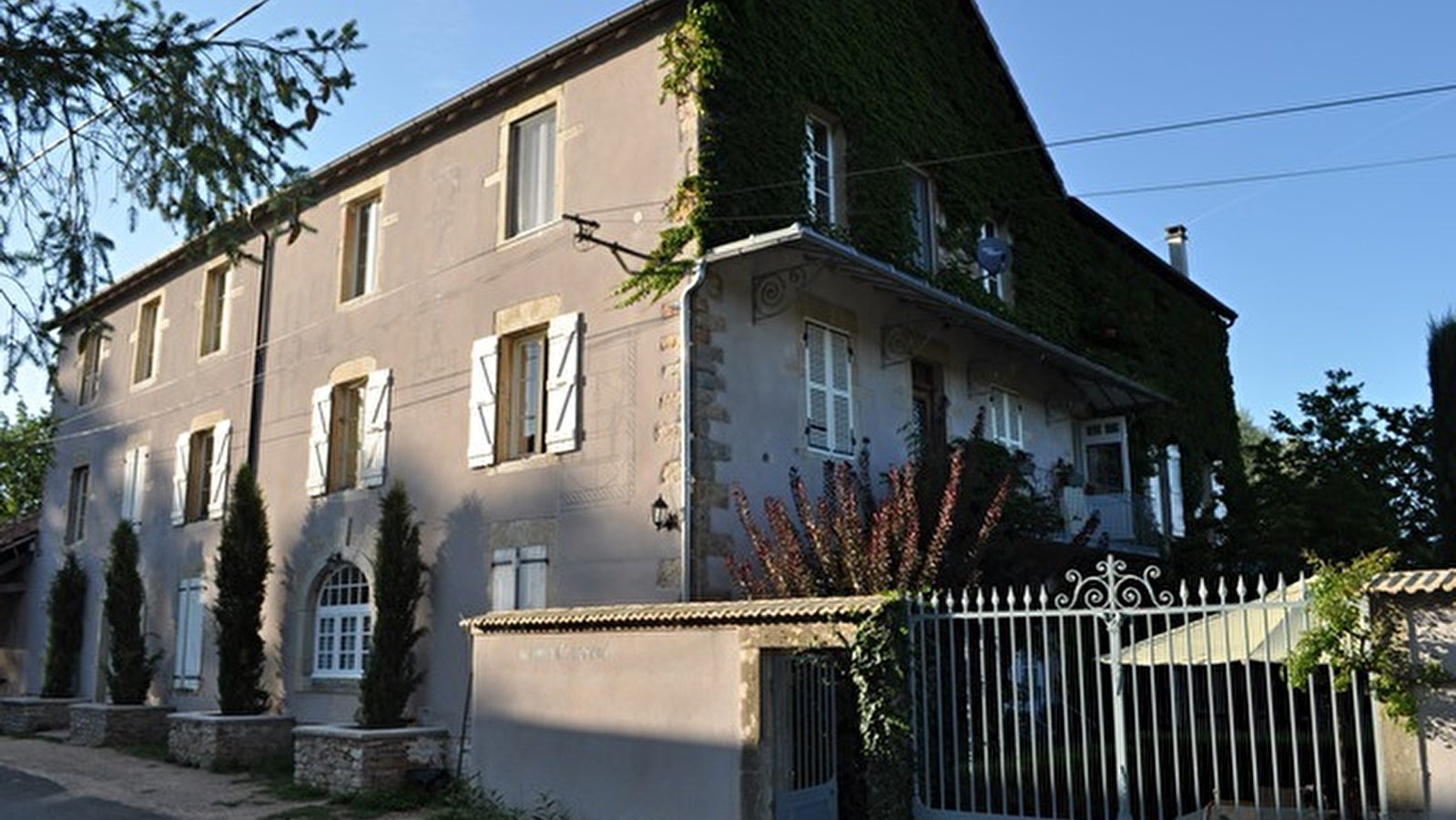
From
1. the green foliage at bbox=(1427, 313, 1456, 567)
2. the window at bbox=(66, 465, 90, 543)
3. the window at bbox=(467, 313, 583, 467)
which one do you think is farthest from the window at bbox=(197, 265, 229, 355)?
the green foliage at bbox=(1427, 313, 1456, 567)

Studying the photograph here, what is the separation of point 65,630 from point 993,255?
50.2 ft

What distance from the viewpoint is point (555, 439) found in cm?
1180

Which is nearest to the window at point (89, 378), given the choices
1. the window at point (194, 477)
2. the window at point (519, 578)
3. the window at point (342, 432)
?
the window at point (194, 477)

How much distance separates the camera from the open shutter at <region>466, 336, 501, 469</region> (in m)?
12.5

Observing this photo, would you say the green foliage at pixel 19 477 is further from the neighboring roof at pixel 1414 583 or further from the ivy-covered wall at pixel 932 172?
the neighboring roof at pixel 1414 583

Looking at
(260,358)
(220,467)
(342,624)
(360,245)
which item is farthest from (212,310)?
(342,624)

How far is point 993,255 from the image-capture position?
1509 centimetres

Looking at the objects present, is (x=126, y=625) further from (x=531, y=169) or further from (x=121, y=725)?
(x=531, y=169)

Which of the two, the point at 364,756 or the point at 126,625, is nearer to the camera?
the point at 364,756

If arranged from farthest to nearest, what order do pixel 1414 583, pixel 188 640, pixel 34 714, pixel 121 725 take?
pixel 34 714 → pixel 188 640 → pixel 121 725 → pixel 1414 583

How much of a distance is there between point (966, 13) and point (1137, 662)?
40.8 ft

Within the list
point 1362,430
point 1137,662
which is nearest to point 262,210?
point 1137,662

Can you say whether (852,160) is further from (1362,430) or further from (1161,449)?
(1362,430)

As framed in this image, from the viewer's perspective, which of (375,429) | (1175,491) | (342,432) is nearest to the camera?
(375,429)
